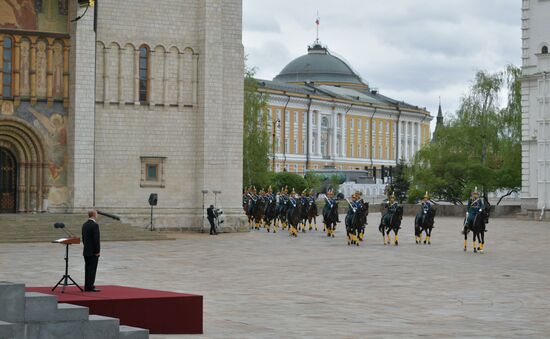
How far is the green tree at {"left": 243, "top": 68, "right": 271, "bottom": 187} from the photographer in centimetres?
8625

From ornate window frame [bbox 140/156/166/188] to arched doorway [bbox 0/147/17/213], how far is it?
5034 millimetres

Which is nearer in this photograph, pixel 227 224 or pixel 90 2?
pixel 90 2

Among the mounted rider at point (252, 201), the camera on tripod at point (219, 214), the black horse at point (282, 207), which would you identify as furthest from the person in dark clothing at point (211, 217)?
the mounted rider at point (252, 201)

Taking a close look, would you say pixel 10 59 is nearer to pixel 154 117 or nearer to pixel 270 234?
pixel 154 117

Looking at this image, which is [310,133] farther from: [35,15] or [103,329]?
[103,329]

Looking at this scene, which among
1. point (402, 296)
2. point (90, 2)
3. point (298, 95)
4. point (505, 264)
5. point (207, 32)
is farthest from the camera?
point (298, 95)

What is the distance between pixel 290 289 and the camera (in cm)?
2386

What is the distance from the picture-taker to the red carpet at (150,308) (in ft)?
53.2

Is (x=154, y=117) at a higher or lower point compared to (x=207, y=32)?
lower

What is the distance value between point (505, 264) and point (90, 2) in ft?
67.9

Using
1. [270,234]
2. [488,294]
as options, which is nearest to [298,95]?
[270,234]

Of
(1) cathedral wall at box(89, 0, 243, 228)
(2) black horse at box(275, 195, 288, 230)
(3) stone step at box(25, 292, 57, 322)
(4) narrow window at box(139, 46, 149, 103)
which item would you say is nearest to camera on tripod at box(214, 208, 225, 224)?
(1) cathedral wall at box(89, 0, 243, 228)

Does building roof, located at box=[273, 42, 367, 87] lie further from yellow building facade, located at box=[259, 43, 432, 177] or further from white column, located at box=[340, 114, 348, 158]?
white column, located at box=[340, 114, 348, 158]

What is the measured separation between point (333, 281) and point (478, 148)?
200ft
